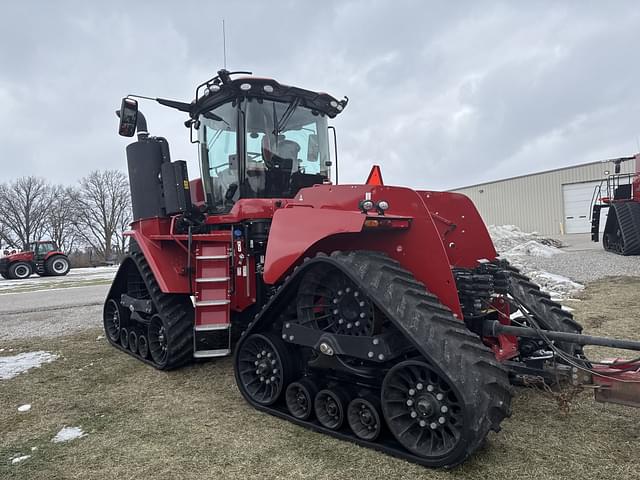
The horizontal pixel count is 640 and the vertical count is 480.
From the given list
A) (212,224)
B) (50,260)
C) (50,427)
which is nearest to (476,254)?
(212,224)

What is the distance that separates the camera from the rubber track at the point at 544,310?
4094 mm

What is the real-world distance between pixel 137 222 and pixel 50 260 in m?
24.8

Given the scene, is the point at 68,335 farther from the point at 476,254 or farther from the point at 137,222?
the point at 476,254

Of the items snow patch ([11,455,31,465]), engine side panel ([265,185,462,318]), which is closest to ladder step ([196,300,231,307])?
engine side panel ([265,185,462,318])

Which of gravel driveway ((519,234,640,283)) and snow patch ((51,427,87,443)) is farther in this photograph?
gravel driveway ((519,234,640,283))

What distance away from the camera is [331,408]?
352 centimetres

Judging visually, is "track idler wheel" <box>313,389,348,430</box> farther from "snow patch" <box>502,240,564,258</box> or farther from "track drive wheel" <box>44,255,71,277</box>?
"track drive wheel" <box>44,255,71,277</box>

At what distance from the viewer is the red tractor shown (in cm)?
2675

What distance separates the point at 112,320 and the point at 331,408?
4745 mm

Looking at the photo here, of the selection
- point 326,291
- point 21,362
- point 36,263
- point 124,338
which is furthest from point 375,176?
point 36,263

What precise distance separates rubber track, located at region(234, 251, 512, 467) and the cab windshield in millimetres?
1895

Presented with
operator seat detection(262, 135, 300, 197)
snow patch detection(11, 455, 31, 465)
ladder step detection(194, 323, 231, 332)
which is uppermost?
operator seat detection(262, 135, 300, 197)

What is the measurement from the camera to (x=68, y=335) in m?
7.98

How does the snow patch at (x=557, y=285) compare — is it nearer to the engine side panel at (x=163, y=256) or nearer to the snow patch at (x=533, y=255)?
the snow patch at (x=533, y=255)
